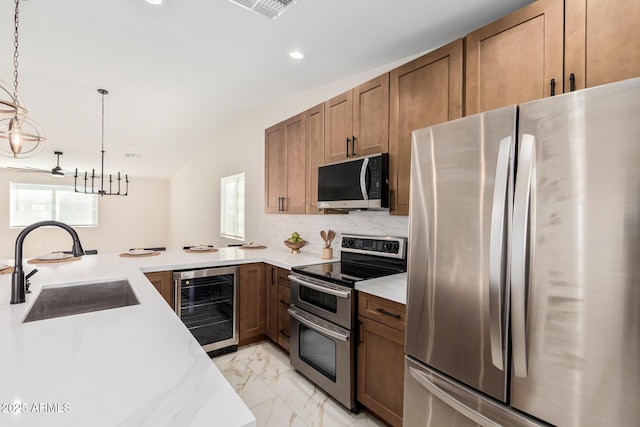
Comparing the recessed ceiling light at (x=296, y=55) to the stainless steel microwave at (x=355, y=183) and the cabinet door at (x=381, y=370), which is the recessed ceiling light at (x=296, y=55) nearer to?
the stainless steel microwave at (x=355, y=183)

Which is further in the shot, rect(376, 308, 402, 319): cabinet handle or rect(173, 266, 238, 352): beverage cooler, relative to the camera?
rect(173, 266, 238, 352): beverage cooler

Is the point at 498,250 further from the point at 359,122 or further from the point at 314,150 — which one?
the point at 314,150

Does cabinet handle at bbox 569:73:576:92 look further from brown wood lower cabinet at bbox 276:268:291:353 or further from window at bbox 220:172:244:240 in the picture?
window at bbox 220:172:244:240

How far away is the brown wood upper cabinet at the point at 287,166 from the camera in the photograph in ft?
9.91

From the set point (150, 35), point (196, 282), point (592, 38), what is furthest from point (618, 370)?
point (150, 35)

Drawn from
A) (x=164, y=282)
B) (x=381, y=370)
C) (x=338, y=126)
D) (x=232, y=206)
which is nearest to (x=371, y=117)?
(x=338, y=126)

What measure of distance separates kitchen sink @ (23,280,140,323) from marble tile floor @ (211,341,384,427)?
1.12 metres

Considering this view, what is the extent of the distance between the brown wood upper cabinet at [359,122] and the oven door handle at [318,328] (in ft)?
4.35

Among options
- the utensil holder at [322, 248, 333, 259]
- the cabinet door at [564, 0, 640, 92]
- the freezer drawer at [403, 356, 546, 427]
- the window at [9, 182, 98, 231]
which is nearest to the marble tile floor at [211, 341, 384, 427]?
the freezer drawer at [403, 356, 546, 427]

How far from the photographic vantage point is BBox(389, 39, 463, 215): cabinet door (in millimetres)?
1779

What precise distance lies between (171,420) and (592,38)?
1.98 meters

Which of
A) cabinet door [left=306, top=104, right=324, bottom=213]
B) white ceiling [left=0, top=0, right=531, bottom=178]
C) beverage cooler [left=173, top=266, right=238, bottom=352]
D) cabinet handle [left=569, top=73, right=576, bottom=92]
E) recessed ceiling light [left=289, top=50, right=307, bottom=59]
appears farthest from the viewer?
cabinet door [left=306, top=104, right=324, bottom=213]

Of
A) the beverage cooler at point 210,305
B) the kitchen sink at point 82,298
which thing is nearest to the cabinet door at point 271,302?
the beverage cooler at point 210,305

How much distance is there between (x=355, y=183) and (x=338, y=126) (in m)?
0.62
